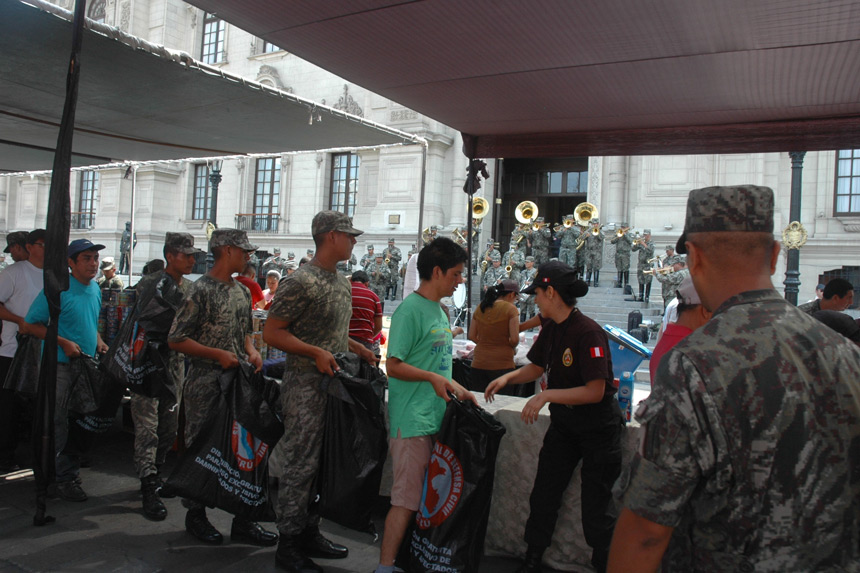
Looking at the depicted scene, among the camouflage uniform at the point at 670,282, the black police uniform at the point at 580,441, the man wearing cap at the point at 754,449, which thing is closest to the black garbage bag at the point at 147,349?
the black police uniform at the point at 580,441

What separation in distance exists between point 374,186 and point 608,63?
2266 centimetres

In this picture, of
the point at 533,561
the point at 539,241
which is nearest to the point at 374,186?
the point at 539,241

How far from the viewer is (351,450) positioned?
322 cm

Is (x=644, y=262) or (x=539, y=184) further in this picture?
(x=539, y=184)

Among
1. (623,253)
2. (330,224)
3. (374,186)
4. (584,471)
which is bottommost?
(584,471)

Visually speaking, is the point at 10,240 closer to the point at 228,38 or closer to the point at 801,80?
the point at 801,80

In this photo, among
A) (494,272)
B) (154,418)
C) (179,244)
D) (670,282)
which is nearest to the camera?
(154,418)

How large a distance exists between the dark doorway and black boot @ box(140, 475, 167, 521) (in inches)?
849

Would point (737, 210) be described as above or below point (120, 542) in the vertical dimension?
above

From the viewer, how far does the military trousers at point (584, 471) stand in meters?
3.08

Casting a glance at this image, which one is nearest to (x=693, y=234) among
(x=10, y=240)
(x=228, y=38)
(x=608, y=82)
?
(x=608, y=82)

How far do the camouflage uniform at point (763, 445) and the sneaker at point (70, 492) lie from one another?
4184 mm

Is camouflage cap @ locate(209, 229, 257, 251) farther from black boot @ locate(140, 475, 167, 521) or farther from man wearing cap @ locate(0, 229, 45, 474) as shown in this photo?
man wearing cap @ locate(0, 229, 45, 474)

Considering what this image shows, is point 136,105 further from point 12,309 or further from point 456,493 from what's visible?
point 456,493
